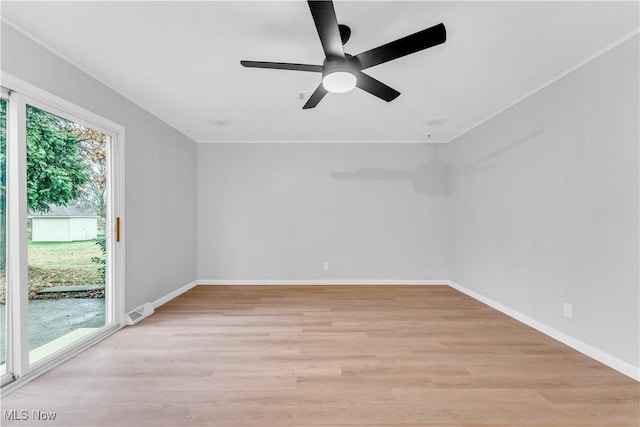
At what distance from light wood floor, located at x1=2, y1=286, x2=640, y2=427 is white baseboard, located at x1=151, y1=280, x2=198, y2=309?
1.29 feet

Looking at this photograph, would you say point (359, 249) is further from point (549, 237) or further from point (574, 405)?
point (574, 405)

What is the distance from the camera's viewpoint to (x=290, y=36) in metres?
1.98

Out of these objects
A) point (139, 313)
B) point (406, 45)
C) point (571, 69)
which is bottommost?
point (139, 313)

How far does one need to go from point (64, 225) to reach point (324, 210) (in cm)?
327

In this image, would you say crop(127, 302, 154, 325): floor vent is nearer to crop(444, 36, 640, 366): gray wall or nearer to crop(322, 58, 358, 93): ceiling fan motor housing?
crop(322, 58, 358, 93): ceiling fan motor housing

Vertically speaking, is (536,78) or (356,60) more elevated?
(536,78)

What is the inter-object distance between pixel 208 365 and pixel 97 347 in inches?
44.9

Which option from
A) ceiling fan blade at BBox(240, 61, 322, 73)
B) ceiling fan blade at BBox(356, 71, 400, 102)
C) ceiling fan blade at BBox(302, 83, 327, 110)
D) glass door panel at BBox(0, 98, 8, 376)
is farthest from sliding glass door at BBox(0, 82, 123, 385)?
ceiling fan blade at BBox(356, 71, 400, 102)

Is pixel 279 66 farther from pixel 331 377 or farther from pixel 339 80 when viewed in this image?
pixel 331 377

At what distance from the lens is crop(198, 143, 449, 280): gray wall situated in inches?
186

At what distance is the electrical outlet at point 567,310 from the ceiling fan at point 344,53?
2.46m

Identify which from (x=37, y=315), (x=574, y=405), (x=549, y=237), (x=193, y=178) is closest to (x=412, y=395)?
(x=574, y=405)

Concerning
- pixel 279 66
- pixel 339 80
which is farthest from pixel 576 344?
pixel 279 66

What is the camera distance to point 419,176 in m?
4.75
